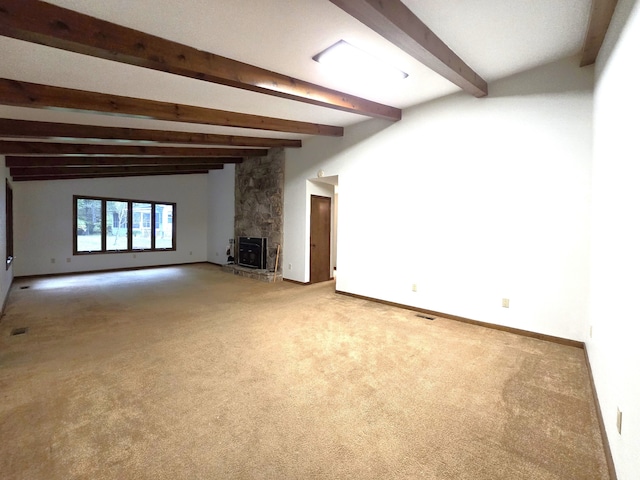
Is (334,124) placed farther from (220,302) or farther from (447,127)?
(220,302)

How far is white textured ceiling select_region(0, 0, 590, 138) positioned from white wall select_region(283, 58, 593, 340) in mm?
504

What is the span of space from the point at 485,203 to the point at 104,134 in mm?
5154

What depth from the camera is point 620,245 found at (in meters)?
1.73

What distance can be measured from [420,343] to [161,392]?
2515 mm

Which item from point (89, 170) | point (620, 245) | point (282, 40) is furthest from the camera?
point (89, 170)

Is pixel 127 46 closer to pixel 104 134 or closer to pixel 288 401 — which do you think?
pixel 104 134

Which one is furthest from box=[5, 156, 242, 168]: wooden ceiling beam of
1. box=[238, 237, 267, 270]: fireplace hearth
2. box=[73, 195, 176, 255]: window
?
box=[238, 237, 267, 270]: fireplace hearth

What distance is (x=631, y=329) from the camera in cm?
142

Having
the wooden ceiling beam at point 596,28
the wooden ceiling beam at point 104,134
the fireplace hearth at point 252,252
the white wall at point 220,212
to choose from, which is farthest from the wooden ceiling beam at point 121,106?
the white wall at point 220,212

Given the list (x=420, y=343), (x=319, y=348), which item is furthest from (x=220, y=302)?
(x=420, y=343)

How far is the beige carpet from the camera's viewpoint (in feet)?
5.56

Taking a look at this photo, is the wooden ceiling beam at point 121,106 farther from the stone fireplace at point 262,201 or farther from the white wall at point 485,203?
the stone fireplace at point 262,201

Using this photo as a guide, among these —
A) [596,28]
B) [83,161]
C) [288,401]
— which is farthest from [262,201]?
[596,28]

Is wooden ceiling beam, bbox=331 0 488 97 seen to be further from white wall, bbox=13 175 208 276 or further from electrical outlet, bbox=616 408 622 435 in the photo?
white wall, bbox=13 175 208 276
